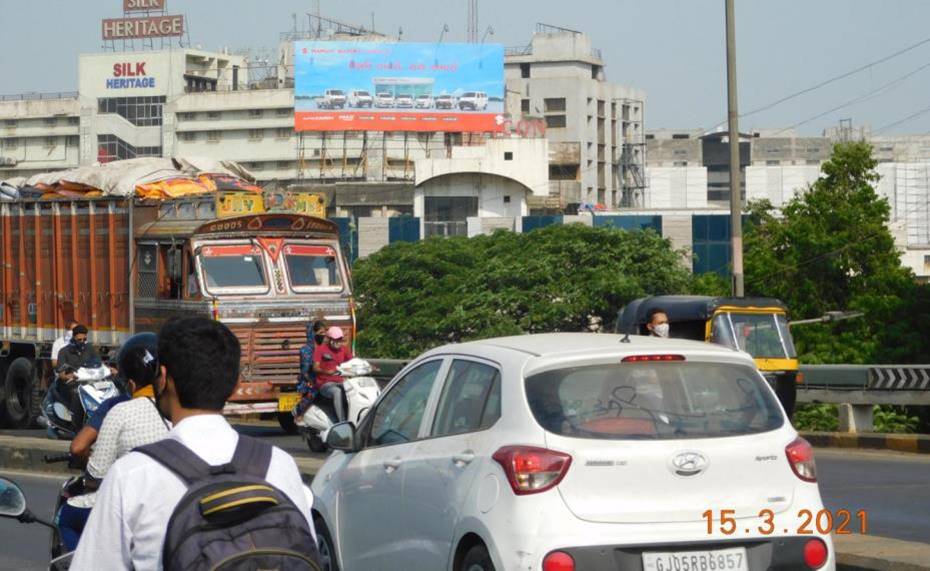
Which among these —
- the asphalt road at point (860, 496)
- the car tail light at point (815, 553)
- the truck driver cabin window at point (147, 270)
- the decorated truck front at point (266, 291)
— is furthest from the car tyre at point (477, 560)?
the truck driver cabin window at point (147, 270)

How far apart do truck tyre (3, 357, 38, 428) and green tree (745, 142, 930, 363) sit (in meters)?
22.1

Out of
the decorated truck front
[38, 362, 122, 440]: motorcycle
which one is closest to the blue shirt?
[38, 362, 122, 440]: motorcycle

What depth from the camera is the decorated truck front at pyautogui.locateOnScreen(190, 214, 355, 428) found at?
2105 centimetres

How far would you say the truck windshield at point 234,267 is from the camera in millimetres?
21062

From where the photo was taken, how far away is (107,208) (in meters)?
22.9

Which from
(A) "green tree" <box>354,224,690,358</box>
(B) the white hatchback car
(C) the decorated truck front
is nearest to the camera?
(B) the white hatchback car

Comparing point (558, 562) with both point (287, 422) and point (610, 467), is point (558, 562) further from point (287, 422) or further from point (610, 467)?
point (287, 422)

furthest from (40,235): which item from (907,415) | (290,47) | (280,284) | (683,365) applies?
(290,47)

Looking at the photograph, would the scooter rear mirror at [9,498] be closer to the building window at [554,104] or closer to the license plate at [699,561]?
the license plate at [699,561]

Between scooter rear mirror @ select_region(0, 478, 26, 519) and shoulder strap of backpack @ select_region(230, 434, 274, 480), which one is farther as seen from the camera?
scooter rear mirror @ select_region(0, 478, 26, 519)

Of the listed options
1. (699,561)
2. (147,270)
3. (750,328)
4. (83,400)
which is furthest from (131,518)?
(750,328)

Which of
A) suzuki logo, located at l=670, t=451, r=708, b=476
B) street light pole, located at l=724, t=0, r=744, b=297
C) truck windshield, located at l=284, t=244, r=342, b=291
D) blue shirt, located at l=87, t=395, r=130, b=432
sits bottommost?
suzuki logo, located at l=670, t=451, r=708, b=476

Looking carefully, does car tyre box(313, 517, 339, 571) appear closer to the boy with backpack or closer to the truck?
the boy with backpack

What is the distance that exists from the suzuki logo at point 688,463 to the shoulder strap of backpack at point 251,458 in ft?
10.4
